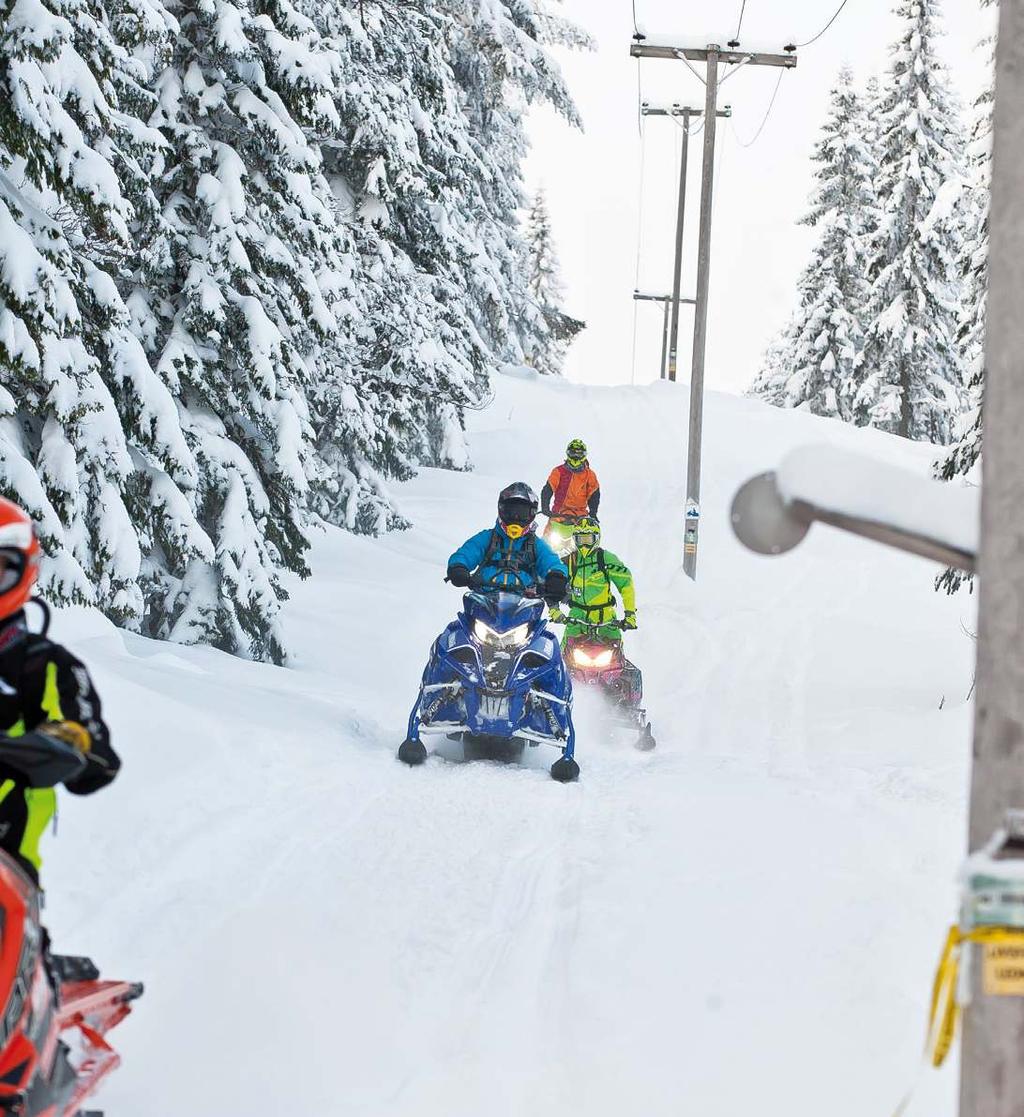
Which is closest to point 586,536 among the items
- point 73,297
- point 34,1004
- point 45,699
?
point 73,297

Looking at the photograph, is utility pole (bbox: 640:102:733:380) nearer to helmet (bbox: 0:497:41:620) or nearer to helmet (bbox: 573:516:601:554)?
helmet (bbox: 573:516:601:554)

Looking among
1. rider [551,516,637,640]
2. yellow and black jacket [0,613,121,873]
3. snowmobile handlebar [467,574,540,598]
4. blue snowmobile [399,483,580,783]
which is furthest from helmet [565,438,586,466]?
yellow and black jacket [0,613,121,873]

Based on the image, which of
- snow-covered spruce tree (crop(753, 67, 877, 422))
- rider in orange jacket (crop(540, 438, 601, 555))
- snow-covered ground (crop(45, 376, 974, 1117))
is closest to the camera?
snow-covered ground (crop(45, 376, 974, 1117))

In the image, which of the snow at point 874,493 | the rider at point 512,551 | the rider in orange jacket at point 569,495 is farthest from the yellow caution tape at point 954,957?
the rider in orange jacket at point 569,495

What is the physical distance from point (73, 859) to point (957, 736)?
7.73m

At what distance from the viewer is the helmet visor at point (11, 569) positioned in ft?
10.4

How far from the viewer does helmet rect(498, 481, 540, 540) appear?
10016mm

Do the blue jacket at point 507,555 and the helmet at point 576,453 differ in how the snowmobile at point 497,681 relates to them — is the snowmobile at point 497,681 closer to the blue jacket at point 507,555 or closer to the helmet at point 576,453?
the blue jacket at point 507,555

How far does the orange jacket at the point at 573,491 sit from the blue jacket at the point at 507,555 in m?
6.09

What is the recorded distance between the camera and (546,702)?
948 centimetres

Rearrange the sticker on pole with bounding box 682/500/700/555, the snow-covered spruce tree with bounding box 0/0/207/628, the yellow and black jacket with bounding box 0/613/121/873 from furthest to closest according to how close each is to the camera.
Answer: the sticker on pole with bounding box 682/500/700/555 → the snow-covered spruce tree with bounding box 0/0/207/628 → the yellow and black jacket with bounding box 0/613/121/873

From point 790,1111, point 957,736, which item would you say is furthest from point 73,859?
point 957,736

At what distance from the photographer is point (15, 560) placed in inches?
126

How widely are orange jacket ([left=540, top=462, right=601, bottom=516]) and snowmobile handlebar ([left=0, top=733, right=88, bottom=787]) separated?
13.4 meters
